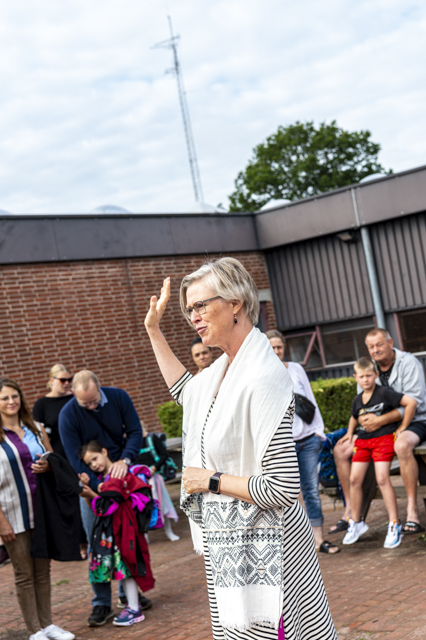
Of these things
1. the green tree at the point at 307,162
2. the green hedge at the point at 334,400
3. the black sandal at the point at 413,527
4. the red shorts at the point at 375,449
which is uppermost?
the green tree at the point at 307,162

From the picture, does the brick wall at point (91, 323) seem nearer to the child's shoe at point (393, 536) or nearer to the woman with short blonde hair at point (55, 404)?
the woman with short blonde hair at point (55, 404)

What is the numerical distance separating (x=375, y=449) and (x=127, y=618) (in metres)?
2.71

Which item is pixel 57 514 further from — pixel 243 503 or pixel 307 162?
pixel 307 162

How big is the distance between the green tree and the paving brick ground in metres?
36.8

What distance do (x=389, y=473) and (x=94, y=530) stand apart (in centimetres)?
281

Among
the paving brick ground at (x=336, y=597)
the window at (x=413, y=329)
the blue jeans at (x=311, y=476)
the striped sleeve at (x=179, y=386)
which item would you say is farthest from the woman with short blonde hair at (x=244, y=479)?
the window at (x=413, y=329)

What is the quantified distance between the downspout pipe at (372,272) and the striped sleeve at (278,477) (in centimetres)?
1219

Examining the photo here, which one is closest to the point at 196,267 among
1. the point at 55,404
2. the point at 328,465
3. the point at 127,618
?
the point at 55,404

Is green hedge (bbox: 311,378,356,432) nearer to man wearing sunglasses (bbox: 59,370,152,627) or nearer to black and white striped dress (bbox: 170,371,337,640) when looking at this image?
man wearing sunglasses (bbox: 59,370,152,627)

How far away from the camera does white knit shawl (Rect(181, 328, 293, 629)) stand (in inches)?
96.3

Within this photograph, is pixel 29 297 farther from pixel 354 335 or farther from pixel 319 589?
pixel 319 589

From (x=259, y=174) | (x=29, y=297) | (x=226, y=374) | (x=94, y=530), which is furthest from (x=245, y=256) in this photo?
(x=259, y=174)

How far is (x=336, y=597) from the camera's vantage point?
5.25 m

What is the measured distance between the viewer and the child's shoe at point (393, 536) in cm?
625
